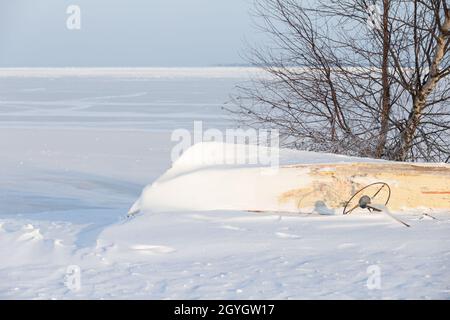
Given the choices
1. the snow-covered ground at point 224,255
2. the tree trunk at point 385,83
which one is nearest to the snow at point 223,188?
the snow-covered ground at point 224,255

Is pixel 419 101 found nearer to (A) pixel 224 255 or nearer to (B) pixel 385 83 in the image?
(B) pixel 385 83

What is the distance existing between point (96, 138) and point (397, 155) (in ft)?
35.2

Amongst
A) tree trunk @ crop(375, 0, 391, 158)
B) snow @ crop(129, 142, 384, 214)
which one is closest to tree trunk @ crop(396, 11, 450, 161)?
tree trunk @ crop(375, 0, 391, 158)

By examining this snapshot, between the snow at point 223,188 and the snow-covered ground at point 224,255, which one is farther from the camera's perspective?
the snow at point 223,188

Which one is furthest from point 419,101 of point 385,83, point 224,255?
point 224,255

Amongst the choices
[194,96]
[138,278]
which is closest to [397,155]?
[138,278]

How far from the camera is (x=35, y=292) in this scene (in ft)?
13.3

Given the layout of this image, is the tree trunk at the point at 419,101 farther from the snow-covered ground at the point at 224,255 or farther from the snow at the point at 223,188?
the snow at the point at 223,188

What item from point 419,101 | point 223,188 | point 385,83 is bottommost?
point 223,188

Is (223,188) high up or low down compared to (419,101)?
down
